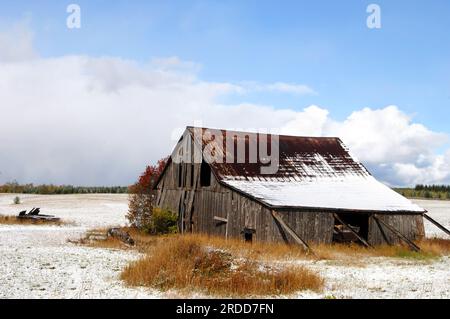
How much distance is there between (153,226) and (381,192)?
13.1 metres

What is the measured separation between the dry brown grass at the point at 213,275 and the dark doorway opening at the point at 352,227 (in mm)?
11989

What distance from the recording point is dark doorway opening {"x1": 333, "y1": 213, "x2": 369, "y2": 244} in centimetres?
2591

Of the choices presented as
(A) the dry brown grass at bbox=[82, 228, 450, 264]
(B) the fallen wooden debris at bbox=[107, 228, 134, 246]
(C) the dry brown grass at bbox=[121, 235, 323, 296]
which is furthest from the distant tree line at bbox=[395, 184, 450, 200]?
(C) the dry brown grass at bbox=[121, 235, 323, 296]

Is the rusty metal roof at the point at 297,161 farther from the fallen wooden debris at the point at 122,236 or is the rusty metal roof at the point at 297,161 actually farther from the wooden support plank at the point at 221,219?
the fallen wooden debris at the point at 122,236

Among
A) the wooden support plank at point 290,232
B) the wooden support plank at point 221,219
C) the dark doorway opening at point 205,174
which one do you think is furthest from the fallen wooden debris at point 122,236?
the wooden support plank at point 290,232

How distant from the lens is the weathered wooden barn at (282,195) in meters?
23.7

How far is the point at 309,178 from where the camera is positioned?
28.6 meters

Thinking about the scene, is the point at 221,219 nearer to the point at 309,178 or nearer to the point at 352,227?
the point at 309,178

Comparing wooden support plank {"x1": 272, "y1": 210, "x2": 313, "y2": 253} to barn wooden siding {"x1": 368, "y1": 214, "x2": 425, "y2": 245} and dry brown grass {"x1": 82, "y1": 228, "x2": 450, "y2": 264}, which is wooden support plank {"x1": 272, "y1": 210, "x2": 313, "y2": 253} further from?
barn wooden siding {"x1": 368, "y1": 214, "x2": 425, "y2": 245}

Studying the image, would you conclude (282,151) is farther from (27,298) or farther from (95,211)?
(95,211)

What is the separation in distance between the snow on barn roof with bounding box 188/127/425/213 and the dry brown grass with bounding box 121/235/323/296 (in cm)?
905

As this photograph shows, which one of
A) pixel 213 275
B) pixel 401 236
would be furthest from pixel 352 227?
pixel 213 275

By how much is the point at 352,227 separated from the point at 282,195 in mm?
3861

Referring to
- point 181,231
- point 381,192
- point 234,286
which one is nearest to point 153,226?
point 181,231
